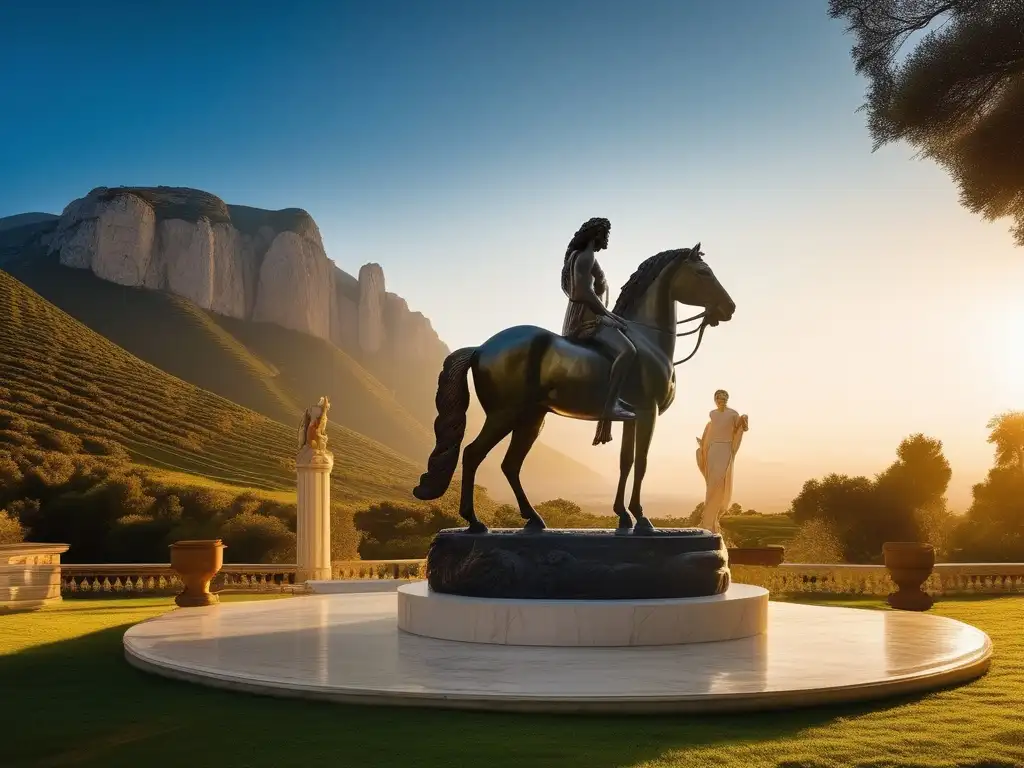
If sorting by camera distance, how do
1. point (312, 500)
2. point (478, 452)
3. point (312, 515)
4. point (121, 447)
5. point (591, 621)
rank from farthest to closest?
1. point (121, 447)
2. point (312, 515)
3. point (312, 500)
4. point (478, 452)
5. point (591, 621)

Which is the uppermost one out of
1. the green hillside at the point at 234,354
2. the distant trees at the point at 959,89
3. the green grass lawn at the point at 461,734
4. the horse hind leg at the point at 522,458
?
the green hillside at the point at 234,354

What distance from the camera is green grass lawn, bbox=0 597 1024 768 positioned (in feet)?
15.2

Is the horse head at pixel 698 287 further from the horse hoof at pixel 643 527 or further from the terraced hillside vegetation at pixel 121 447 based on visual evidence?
the terraced hillside vegetation at pixel 121 447

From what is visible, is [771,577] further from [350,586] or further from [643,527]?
[643,527]

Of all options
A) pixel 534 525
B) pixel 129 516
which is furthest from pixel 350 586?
pixel 129 516

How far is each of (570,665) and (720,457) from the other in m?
9.69

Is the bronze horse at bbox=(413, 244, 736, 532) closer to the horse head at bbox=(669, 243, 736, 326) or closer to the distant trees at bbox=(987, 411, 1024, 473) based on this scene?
the horse head at bbox=(669, 243, 736, 326)

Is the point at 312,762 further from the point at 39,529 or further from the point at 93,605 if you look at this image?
the point at 39,529

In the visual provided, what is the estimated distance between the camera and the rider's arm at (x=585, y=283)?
348 inches

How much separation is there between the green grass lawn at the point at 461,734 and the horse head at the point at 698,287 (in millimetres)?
4110

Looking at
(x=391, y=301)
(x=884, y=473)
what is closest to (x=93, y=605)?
(x=884, y=473)

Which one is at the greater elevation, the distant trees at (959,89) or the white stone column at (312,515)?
the distant trees at (959,89)

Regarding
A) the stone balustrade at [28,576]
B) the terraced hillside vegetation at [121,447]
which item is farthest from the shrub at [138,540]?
the stone balustrade at [28,576]

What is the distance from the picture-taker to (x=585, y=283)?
8.90 metres
